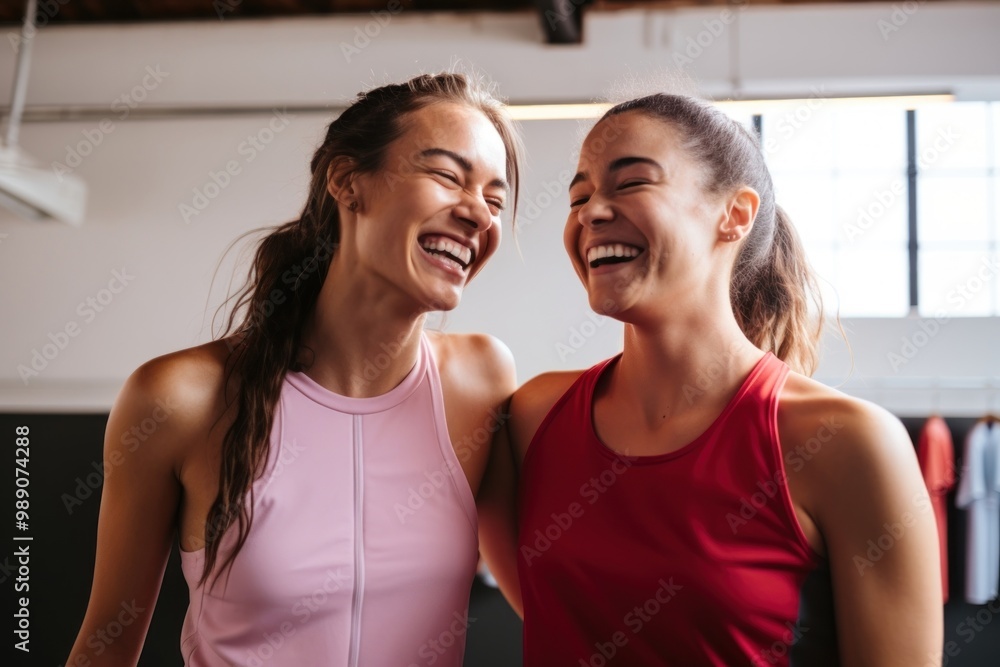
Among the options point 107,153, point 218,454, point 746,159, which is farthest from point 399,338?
point 107,153

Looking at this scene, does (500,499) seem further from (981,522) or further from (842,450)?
(981,522)

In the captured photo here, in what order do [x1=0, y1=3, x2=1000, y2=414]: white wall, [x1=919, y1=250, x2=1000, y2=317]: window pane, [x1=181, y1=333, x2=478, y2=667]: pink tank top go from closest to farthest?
[x1=181, y1=333, x2=478, y2=667]: pink tank top < [x1=0, y1=3, x2=1000, y2=414]: white wall < [x1=919, y1=250, x2=1000, y2=317]: window pane

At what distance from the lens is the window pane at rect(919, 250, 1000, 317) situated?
6035mm

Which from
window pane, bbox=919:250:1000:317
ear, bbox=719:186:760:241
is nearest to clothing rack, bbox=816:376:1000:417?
window pane, bbox=919:250:1000:317

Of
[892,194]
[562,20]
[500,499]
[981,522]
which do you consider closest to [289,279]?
[500,499]

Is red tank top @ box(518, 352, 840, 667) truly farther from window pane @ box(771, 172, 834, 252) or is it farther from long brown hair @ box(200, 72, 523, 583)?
window pane @ box(771, 172, 834, 252)

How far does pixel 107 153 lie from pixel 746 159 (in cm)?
570

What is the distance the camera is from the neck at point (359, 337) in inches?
70.0

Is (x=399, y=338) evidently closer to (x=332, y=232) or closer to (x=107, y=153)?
(x=332, y=232)

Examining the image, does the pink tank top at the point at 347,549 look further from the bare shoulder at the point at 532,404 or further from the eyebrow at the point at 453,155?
the eyebrow at the point at 453,155

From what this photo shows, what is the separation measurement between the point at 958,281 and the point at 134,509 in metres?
6.08

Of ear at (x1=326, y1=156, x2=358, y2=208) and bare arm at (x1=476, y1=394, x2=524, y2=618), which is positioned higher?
ear at (x1=326, y1=156, x2=358, y2=208)

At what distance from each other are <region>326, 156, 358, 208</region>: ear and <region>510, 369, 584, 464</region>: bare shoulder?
0.57 m

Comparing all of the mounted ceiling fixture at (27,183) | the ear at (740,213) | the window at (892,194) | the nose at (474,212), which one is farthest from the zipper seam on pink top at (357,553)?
the window at (892,194)
